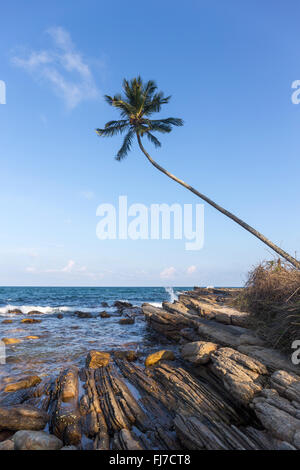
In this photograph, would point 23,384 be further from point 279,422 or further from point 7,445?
point 279,422

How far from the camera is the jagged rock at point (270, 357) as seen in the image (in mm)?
5624

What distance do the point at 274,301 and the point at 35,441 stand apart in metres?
9.00

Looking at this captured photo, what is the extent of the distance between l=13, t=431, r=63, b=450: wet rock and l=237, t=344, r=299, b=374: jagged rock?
5.00 metres

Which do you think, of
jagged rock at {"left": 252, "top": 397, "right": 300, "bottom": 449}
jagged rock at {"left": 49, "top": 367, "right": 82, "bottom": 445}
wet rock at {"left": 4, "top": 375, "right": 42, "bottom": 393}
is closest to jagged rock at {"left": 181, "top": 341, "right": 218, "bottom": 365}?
jagged rock at {"left": 252, "top": 397, "right": 300, "bottom": 449}

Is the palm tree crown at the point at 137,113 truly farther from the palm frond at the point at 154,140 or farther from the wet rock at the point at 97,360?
the wet rock at the point at 97,360

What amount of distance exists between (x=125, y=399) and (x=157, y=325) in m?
8.45

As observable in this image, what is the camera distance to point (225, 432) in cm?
395

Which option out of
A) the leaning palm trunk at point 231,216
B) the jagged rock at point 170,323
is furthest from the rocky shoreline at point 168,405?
the leaning palm trunk at point 231,216

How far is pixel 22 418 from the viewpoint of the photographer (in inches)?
183

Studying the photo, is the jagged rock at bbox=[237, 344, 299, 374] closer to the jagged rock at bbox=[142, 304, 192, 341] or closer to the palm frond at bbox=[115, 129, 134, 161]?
the jagged rock at bbox=[142, 304, 192, 341]

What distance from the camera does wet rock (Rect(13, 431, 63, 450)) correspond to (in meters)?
3.72

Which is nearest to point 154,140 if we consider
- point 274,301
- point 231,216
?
point 231,216

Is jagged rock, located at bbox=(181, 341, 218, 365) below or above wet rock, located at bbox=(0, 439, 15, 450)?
above
